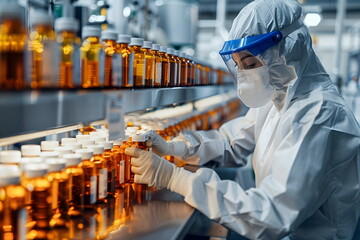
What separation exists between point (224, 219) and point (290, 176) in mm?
286

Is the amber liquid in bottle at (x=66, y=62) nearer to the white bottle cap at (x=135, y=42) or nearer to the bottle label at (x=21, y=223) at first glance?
the bottle label at (x=21, y=223)

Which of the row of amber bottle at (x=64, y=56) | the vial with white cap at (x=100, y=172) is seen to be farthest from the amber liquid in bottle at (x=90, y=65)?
the vial with white cap at (x=100, y=172)

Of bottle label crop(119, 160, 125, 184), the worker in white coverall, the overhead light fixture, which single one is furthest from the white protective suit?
the overhead light fixture

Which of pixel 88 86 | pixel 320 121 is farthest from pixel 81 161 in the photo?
pixel 320 121

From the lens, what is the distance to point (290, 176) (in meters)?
1.50

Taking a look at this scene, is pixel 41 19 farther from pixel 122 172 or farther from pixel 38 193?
pixel 122 172

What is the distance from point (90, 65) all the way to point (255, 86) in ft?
2.68

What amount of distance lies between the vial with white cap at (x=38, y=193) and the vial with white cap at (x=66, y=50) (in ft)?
0.92

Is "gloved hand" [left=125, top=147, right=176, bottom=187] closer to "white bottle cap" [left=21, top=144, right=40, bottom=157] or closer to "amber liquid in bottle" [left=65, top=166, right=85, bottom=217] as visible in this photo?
"amber liquid in bottle" [left=65, top=166, right=85, bottom=217]

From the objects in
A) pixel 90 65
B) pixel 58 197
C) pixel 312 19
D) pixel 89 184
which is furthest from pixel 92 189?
pixel 312 19

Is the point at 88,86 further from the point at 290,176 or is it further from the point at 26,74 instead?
the point at 290,176

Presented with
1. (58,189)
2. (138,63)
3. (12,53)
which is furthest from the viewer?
(138,63)

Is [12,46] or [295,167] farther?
[295,167]

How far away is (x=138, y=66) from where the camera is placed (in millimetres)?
1630
